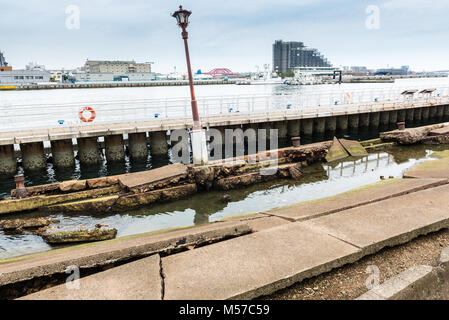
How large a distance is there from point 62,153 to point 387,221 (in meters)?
16.7

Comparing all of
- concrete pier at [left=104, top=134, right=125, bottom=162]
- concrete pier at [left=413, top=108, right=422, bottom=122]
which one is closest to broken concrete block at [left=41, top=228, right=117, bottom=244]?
concrete pier at [left=104, top=134, right=125, bottom=162]

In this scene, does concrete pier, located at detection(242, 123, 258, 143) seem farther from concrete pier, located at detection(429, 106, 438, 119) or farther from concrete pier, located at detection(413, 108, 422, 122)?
concrete pier, located at detection(429, 106, 438, 119)

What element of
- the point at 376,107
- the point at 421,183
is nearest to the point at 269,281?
the point at 421,183

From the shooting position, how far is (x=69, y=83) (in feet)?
455

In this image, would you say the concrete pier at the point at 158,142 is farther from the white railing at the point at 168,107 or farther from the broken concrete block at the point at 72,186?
the broken concrete block at the point at 72,186

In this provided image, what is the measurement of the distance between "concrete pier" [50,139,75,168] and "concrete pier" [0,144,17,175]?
1.87 meters

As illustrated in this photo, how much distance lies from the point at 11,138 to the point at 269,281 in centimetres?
1624

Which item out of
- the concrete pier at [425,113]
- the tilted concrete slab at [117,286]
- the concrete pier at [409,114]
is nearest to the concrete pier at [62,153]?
the tilted concrete slab at [117,286]

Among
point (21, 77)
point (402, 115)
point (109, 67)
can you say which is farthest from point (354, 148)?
point (109, 67)

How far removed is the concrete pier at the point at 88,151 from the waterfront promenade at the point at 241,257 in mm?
14042

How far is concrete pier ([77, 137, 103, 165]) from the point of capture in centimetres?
1678

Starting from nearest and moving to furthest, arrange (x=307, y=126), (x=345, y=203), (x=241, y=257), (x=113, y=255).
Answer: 1. (x=241, y=257)
2. (x=113, y=255)
3. (x=345, y=203)
4. (x=307, y=126)

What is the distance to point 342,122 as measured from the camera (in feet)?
83.0

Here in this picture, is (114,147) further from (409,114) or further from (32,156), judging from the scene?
(409,114)
